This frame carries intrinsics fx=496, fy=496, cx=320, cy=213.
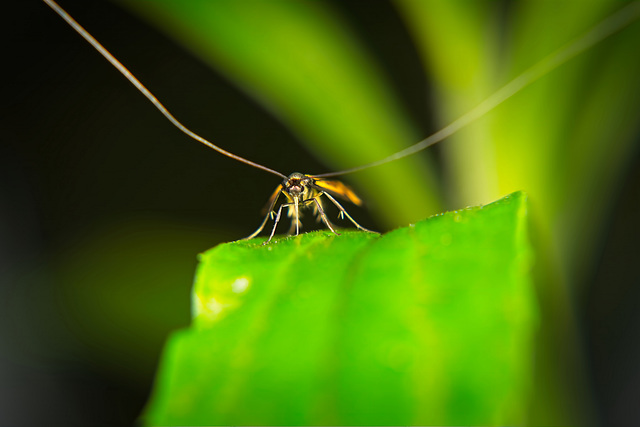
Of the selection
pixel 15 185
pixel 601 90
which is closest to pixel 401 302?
pixel 601 90

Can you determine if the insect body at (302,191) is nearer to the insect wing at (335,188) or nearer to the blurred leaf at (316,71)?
the insect wing at (335,188)

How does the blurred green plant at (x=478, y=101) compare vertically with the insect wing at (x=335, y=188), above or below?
above

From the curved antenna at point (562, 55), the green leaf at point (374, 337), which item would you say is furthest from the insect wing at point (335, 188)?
the green leaf at point (374, 337)

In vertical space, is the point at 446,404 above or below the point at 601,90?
below

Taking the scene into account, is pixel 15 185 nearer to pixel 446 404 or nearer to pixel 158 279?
pixel 158 279

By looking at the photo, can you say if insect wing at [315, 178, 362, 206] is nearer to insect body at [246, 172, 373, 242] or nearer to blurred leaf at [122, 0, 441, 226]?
insect body at [246, 172, 373, 242]

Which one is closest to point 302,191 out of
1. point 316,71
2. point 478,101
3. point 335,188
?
point 335,188
